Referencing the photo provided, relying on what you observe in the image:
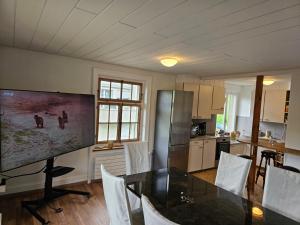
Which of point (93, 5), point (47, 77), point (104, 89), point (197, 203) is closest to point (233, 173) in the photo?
point (197, 203)

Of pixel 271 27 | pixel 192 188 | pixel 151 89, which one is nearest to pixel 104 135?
pixel 151 89

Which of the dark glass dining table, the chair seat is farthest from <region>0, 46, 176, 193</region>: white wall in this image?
the chair seat

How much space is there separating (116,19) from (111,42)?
2.40 ft

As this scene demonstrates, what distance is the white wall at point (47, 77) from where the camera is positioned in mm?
3014

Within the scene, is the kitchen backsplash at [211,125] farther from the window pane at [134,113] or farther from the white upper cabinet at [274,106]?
the window pane at [134,113]

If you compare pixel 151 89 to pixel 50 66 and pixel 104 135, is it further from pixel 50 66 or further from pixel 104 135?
pixel 50 66

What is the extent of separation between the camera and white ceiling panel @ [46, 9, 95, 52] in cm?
167

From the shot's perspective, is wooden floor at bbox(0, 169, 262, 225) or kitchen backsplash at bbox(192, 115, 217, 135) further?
kitchen backsplash at bbox(192, 115, 217, 135)

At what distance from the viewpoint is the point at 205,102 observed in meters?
4.84

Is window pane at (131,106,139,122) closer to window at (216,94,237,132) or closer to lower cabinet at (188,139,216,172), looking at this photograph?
lower cabinet at (188,139,216,172)

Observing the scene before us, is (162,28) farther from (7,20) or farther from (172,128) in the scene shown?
(172,128)

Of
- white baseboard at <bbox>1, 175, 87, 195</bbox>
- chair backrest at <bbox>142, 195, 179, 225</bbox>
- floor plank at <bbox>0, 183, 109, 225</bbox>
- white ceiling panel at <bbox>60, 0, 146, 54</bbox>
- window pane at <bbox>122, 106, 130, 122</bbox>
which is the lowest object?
floor plank at <bbox>0, 183, 109, 225</bbox>

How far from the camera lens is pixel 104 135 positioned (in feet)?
13.2

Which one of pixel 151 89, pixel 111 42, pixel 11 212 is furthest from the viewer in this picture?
pixel 151 89
